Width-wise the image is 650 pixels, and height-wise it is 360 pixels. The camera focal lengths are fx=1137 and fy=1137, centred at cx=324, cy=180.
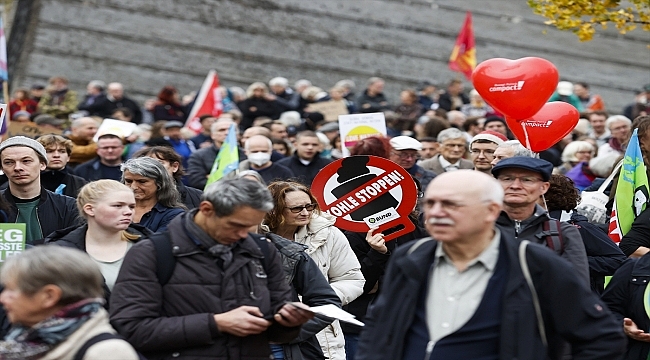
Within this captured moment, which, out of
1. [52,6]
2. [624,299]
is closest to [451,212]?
[624,299]

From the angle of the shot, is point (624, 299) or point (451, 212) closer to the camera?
point (451, 212)

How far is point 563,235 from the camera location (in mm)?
5840

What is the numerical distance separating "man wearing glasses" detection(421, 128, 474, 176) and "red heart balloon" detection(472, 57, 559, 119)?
9.14 ft

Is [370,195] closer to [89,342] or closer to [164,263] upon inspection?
[164,263]

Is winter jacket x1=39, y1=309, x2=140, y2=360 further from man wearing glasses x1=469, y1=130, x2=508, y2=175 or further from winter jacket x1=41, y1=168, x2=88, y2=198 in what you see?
man wearing glasses x1=469, y1=130, x2=508, y2=175

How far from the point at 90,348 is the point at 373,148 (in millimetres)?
5630

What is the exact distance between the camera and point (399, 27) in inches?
1061

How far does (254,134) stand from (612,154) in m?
3.87

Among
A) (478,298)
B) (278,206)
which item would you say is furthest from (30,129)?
(478,298)

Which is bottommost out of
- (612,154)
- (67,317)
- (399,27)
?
(399,27)

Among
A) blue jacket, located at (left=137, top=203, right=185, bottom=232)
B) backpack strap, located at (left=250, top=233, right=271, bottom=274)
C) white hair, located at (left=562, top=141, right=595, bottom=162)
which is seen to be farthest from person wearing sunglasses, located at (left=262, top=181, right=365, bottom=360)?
white hair, located at (left=562, top=141, right=595, bottom=162)

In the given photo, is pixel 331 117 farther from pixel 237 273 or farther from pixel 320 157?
pixel 237 273

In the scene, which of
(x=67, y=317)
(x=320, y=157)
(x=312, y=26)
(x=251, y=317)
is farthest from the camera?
(x=312, y=26)

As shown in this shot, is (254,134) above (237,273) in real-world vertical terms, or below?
below
